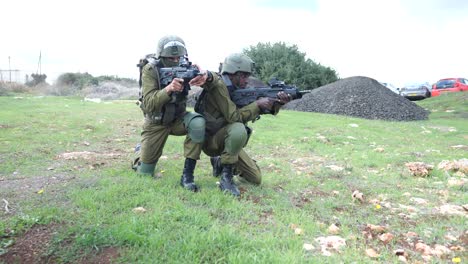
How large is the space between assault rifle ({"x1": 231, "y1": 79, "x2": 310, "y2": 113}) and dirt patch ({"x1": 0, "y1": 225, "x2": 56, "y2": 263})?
8.70ft

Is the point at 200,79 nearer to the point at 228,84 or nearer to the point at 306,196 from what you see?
the point at 228,84

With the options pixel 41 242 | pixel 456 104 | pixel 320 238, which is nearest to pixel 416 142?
pixel 320 238

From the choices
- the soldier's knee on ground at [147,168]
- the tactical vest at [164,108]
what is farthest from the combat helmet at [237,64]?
A: the soldier's knee on ground at [147,168]

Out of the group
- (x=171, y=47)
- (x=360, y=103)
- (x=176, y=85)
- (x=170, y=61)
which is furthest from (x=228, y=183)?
(x=360, y=103)

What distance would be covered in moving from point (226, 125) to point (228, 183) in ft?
2.41

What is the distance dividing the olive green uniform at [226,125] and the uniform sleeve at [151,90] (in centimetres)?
56

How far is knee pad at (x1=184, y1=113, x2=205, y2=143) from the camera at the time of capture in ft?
17.1

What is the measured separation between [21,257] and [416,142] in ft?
32.6

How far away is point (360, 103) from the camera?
818 inches

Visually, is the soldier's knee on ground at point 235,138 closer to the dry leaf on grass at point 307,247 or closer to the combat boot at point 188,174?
the combat boot at point 188,174

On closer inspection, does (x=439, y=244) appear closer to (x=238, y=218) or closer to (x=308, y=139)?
(x=238, y=218)

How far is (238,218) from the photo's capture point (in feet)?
14.5

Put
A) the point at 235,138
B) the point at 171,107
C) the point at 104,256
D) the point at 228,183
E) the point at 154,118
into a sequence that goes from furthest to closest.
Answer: the point at 154,118 < the point at 171,107 < the point at 228,183 < the point at 235,138 < the point at 104,256

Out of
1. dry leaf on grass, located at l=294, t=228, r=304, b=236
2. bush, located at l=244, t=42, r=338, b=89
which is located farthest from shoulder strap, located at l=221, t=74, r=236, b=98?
bush, located at l=244, t=42, r=338, b=89
